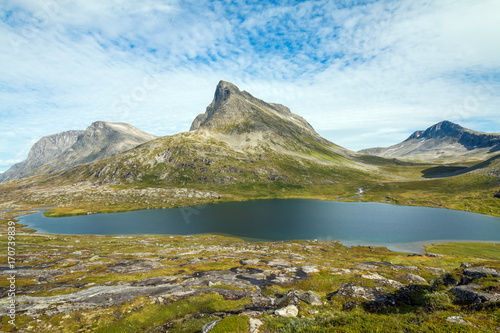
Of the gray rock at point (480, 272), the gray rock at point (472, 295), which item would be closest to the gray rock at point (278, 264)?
the gray rock at point (480, 272)

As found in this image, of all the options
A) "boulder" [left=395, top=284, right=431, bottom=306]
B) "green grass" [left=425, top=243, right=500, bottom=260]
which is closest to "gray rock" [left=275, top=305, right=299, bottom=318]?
"boulder" [left=395, top=284, right=431, bottom=306]

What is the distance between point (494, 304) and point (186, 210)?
164m

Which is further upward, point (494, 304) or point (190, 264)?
point (494, 304)

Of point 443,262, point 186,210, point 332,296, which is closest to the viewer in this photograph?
point 332,296

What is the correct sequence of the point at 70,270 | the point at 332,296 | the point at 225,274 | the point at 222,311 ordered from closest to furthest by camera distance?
the point at 222,311 → the point at 332,296 → the point at 225,274 → the point at 70,270

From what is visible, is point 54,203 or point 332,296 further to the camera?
point 54,203

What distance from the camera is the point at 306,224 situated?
113688 millimetres

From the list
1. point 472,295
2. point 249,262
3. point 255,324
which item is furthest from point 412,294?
point 249,262

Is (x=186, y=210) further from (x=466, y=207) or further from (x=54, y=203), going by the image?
(x=466, y=207)

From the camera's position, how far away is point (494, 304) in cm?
1570

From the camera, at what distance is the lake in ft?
305

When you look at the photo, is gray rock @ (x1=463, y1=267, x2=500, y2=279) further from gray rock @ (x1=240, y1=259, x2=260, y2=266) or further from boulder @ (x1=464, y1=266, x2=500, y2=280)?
gray rock @ (x1=240, y1=259, x2=260, y2=266)

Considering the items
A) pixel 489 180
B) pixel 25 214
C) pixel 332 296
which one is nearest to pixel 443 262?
pixel 332 296

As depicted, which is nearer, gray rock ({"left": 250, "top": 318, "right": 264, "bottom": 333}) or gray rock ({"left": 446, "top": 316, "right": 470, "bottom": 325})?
gray rock ({"left": 446, "top": 316, "right": 470, "bottom": 325})
